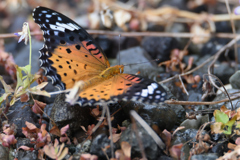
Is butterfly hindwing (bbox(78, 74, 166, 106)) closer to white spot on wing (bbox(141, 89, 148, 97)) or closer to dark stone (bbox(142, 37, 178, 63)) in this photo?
white spot on wing (bbox(141, 89, 148, 97))

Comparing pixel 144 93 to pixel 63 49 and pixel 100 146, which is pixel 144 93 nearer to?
pixel 100 146

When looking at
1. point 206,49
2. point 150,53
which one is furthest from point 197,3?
point 150,53

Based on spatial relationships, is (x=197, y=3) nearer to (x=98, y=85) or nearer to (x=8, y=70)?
(x=98, y=85)

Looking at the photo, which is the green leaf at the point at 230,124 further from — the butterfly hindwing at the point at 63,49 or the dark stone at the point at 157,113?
the butterfly hindwing at the point at 63,49

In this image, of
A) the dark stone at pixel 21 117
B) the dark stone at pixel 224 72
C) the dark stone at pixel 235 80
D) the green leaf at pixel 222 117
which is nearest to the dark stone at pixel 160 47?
the dark stone at pixel 224 72

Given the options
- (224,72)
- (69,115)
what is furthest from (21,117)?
(224,72)
